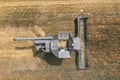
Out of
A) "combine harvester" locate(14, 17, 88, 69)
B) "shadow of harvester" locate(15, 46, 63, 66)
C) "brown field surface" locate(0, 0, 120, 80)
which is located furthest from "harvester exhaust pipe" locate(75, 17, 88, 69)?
"shadow of harvester" locate(15, 46, 63, 66)

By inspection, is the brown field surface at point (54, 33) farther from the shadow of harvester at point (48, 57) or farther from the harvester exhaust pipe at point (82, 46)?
the harvester exhaust pipe at point (82, 46)

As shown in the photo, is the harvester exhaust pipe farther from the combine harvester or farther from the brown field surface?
the brown field surface

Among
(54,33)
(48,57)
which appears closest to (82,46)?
(54,33)

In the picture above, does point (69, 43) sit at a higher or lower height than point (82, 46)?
higher

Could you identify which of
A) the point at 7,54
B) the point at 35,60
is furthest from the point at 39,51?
the point at 7,54

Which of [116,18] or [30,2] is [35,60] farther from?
[116,18]

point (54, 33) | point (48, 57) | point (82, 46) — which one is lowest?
point (48, 57)

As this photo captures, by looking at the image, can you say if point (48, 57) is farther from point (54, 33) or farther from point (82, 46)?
point (82, 46)
